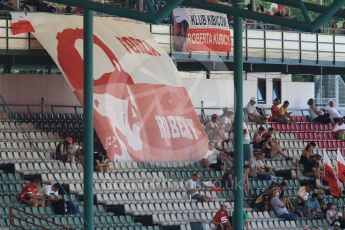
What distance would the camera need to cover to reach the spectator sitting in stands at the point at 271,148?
39562 mm

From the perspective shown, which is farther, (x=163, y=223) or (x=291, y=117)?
(x=291, y=117)

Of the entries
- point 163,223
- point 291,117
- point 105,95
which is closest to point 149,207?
point 163,223

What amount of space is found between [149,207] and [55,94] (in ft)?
13.7

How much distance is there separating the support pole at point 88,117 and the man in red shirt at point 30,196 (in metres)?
4.53

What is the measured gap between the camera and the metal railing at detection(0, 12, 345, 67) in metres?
37.3

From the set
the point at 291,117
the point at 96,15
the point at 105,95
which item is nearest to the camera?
the point at 105,95

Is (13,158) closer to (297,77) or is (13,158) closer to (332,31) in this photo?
(332,31)

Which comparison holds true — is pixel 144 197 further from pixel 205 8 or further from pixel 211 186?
pixel 205 8

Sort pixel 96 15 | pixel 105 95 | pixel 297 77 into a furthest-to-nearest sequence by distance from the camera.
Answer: pixel 297 77
pixel 96 15
pixel 105 95

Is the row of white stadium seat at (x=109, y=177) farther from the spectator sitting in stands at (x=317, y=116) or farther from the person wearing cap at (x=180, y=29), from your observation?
the spectator sitting in stands at (x=317, y=116)

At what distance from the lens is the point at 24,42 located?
34.7 meters

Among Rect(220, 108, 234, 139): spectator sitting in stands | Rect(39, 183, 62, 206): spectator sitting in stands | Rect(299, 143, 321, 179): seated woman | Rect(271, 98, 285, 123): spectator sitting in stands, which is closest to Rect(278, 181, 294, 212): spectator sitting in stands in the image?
Rect(299, 143, 321, 179): seated woman

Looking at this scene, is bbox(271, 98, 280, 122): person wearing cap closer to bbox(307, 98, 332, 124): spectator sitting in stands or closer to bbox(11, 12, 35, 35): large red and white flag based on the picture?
bbox(307, 98, 332, 124): spectator sitting in stands

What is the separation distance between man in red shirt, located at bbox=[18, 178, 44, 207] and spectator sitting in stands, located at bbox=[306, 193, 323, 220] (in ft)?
27.2
